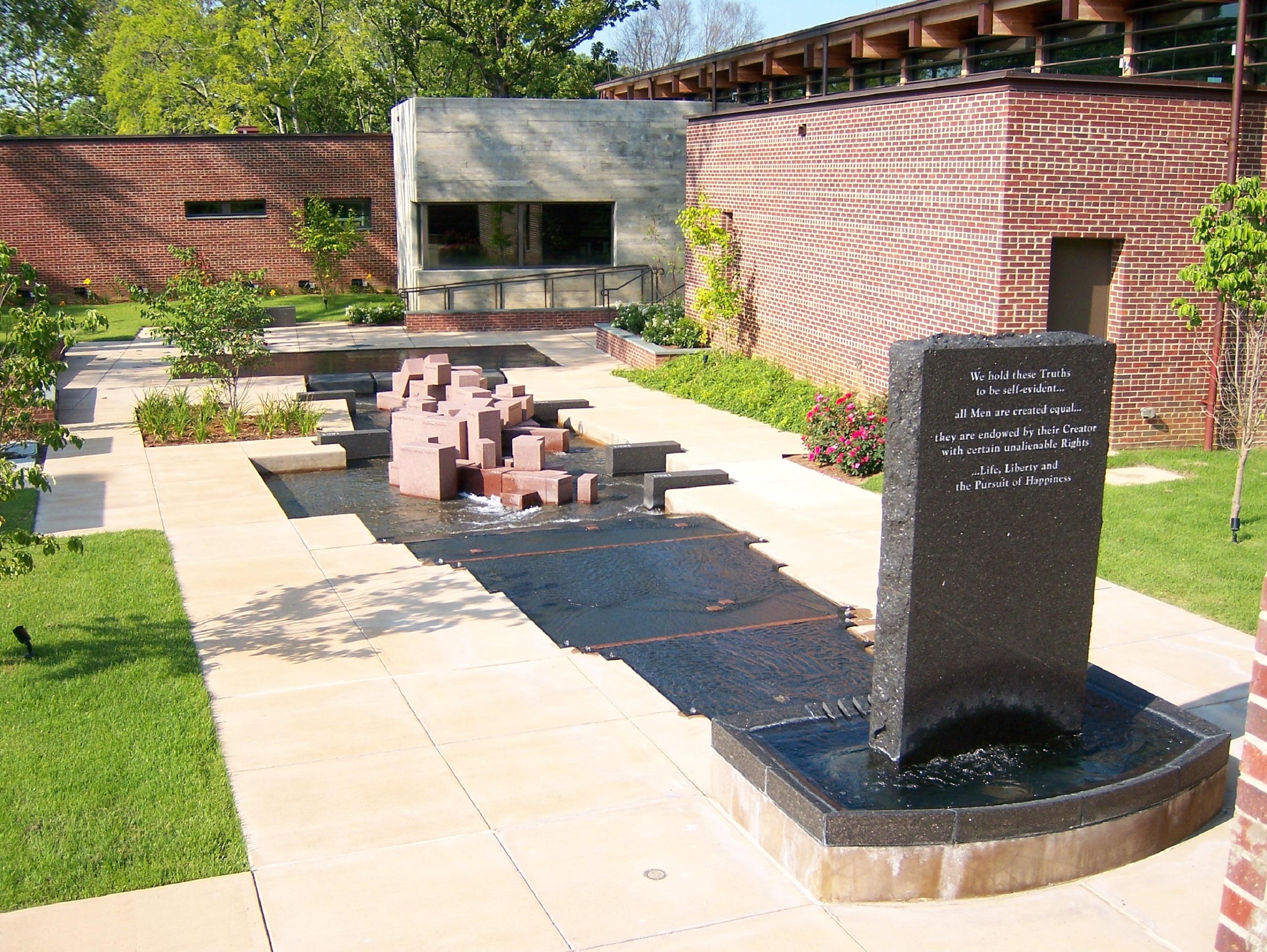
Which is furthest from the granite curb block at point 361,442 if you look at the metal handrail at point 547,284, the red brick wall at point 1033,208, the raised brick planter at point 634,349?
the metal handrail at point 547,284

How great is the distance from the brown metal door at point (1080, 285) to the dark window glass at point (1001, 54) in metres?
6.42

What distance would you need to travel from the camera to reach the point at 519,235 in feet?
93.8

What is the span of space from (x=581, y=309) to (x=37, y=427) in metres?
21.8

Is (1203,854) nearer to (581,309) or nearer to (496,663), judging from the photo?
(496,663)

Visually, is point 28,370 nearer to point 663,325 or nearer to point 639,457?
point 639,457

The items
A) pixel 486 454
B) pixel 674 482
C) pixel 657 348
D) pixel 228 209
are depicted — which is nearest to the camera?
pixel 674 482

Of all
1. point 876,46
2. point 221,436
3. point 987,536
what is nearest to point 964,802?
point 987,536

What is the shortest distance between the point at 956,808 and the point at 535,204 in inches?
972

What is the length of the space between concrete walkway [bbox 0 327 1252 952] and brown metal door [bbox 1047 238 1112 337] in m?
4.02

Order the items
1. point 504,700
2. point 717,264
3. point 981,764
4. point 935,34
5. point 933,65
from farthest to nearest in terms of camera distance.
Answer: point 933,65, point 717,264, point 935,34, point 504,700, point 981,764

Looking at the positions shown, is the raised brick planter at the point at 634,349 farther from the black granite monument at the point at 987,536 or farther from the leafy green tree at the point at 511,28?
the leafy green tree at the point at 511,28

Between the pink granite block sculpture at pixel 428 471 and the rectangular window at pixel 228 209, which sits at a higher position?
the rectangular window at pixel 228 209

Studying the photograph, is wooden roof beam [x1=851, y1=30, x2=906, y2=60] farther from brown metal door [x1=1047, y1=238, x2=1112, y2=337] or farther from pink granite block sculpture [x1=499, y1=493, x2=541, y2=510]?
pink granite block sculpture [x1=499, y1=493, x2=541, y2=510]

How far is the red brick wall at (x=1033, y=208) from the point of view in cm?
1322
